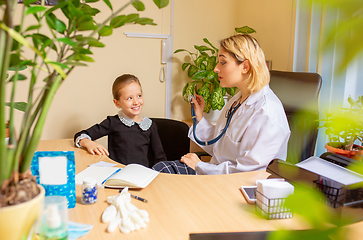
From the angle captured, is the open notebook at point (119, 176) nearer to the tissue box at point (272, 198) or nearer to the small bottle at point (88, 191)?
the small bottle at point (88, 191)

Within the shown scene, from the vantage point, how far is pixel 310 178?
0.80 meters

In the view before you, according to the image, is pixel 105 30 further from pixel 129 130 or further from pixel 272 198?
pixel 129 130

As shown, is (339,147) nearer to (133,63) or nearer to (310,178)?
(310,178)

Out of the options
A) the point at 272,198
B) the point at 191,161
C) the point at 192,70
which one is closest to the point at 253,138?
the point at 191,161

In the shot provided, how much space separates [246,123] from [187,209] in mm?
757

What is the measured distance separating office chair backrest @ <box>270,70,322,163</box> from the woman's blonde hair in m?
0.23

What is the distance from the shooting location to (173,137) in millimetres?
2240

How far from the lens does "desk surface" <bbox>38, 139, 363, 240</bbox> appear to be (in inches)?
34.7

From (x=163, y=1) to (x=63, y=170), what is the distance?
58 centimetres

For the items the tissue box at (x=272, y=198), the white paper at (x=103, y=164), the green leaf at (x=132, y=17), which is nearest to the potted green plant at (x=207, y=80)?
the white paper at (x=103, y=164)

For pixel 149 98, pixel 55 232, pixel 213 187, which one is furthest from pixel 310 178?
pixel 149 98

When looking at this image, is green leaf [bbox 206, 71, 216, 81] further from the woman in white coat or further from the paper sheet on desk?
the paper sheet on desk

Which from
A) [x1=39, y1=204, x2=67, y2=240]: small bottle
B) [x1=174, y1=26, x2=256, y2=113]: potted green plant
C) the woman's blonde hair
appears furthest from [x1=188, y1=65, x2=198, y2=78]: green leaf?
[x1=39, y1=204, x2=67, y2=240]: small bottle

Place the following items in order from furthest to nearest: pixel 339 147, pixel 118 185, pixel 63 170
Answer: pixel 339 147 → pixel 118 185 → pixel 63 170
